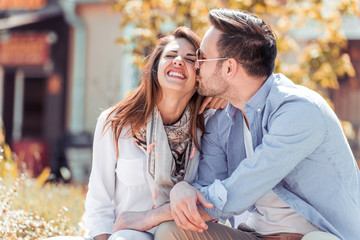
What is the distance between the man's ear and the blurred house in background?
6080mm

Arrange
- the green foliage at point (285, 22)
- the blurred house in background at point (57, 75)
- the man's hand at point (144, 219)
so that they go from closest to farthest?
the man's hand at point (144, 219)
the green foliage at point (285, 22)
the blurred house in background at point (57, 75)

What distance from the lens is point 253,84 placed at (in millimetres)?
2426

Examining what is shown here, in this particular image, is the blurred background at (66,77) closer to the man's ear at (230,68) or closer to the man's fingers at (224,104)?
the man's fingers at (224,104)

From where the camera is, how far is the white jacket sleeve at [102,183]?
2.73 meters

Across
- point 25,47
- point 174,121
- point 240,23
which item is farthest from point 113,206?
point 25,47

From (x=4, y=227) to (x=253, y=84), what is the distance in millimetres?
1682

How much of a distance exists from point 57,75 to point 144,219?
7.54m

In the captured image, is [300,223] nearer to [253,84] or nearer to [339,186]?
[339,186]

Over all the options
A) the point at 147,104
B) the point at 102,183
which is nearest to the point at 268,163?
the point at 147,104

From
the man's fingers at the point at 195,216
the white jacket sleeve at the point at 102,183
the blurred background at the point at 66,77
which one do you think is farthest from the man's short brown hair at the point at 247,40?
the blurred background at the point at 66,77

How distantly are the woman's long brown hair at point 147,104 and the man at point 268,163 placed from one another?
393 millimetres

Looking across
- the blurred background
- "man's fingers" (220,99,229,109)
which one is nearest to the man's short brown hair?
"man's fingers" (220,99,229,109)

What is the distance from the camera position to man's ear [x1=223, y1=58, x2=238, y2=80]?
242 cm

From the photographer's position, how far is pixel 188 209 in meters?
2.14
